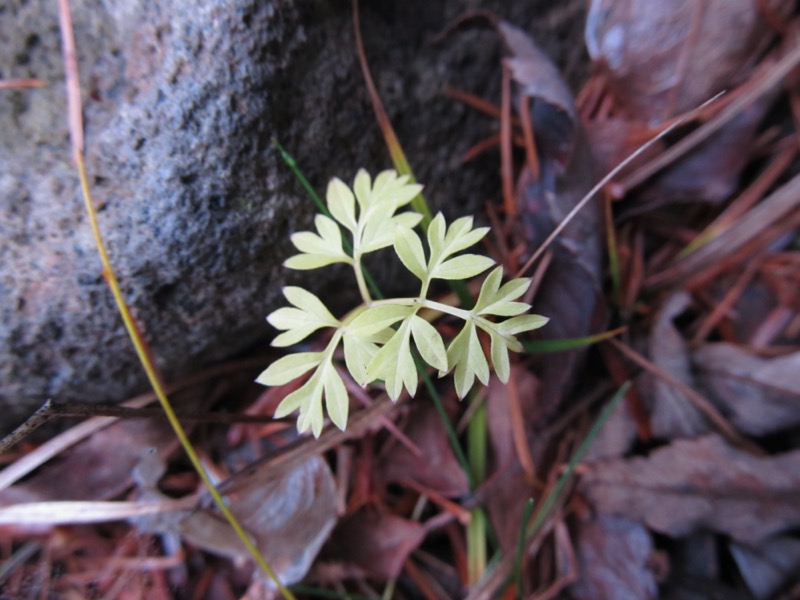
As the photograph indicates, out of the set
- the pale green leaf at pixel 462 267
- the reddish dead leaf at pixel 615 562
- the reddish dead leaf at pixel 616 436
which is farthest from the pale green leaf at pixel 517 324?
the reddish dead leaf at pixel 615 562

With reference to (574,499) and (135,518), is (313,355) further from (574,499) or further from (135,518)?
(574,499)

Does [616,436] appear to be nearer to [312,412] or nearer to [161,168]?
[312,412]

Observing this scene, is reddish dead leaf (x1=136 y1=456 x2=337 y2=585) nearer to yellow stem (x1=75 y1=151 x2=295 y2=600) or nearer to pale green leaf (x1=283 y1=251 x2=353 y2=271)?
yellow stem (x1=75 y1=151 x2=295 y2=600)

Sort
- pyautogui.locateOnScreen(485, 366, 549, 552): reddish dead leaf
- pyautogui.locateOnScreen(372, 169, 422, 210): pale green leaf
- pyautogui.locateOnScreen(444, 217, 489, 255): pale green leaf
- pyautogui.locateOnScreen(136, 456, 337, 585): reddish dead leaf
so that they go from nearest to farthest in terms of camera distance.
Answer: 1. pyautogui.locateOnScreen(444, 217, 489, 255): pale green leaf
2. pyautogui.locateOnScreen(372, 169, 422, 210): pale green leaf
3. pyautogui.locateOnScreen(136, 456, 337, 585): reddish dead leaf
4. pyautogui.locateOnScreen(485, 366, 549, 552): reddish dead leaf

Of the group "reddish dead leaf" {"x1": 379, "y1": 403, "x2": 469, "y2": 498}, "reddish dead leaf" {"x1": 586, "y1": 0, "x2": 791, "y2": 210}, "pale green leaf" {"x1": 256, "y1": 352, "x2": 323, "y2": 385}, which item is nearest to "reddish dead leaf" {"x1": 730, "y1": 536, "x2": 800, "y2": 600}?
"reddish dead leaf" {"x1": 379, "y1": 403, "x2": 469, "y2": 498}

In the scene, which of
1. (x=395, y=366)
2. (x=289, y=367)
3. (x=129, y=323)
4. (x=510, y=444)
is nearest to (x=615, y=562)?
(x=510, y=444)

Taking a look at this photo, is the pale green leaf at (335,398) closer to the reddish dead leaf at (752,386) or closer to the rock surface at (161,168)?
the rock surface at (161,168)
